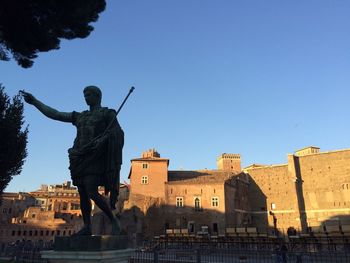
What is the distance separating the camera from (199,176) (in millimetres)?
46688

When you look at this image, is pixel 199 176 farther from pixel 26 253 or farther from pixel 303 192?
pixel 26 253

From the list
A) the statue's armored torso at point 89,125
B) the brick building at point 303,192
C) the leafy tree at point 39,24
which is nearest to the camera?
the statue's armored torso at point 89,125

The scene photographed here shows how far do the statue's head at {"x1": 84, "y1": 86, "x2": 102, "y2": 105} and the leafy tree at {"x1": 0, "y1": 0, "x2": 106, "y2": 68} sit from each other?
4028 mm

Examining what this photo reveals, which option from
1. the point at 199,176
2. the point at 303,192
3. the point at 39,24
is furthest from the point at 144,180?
the point at 39,24

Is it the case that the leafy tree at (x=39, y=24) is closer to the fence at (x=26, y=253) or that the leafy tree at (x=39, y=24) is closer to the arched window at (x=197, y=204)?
the fence at (x=26, y=253)

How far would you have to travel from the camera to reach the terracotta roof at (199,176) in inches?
1750

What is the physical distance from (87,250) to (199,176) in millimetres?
43029

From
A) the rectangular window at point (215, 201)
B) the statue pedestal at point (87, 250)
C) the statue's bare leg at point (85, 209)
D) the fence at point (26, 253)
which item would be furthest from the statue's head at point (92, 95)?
the rectangular window at point (215, 201)

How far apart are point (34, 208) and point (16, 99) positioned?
50200mm

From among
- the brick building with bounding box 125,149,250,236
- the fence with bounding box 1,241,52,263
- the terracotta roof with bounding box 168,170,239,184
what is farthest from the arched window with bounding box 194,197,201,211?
the fence with bounding box 1,241,52,263

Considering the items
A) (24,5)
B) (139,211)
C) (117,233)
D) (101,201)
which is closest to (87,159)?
(101,201)

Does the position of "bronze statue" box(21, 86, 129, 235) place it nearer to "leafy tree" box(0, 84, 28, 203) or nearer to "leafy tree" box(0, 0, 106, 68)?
"leafy tree" box(0, 0, 106, 68)

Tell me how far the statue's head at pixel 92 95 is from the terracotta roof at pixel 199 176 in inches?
1551

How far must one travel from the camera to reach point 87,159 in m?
4.51
